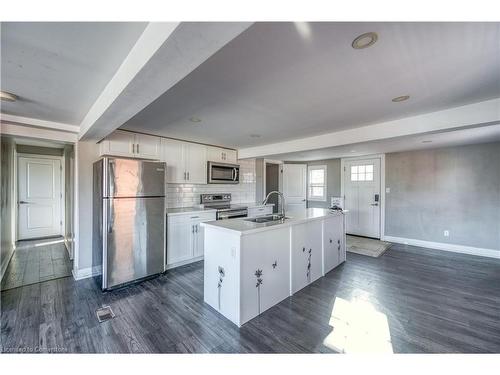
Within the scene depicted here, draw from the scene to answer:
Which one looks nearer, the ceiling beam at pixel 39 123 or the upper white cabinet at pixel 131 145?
the ceiling beam at pixel 39 123

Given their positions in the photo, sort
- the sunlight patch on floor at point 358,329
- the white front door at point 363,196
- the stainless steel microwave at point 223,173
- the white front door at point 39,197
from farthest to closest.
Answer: the white front door at point 363,196
the white front door at point 39,197
the stainless steel microwave at point 223,173
the sunlight patch on floor at point 358,329

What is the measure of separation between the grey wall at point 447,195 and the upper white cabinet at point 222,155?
372cm

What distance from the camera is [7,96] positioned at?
1952mm

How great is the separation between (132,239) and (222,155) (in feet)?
8.34

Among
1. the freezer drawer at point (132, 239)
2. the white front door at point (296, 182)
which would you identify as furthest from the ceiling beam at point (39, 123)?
the white front door at point (296, 182)

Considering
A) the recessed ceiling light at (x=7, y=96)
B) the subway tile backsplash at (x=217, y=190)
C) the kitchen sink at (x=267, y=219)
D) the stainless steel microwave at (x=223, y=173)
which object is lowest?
the kitchen sink at (x=267, y=219)

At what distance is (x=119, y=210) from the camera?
110 inches

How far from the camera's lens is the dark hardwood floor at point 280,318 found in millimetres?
1785

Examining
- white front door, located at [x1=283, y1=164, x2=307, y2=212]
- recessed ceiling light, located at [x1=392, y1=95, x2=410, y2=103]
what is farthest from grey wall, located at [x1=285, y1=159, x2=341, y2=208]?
recessed ceiling light, located at [x1=392, y1=95, x2=410, y2=103]

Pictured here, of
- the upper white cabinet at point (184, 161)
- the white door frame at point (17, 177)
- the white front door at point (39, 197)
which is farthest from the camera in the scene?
the white front door at point (39, 197)

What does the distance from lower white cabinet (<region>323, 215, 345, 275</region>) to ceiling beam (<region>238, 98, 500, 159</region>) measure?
4.17 feet

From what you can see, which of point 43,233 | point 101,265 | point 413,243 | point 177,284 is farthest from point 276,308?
point 43,233

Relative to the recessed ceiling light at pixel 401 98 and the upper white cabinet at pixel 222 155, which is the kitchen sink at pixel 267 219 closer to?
the recessed ceiling light at pixel 401 98
